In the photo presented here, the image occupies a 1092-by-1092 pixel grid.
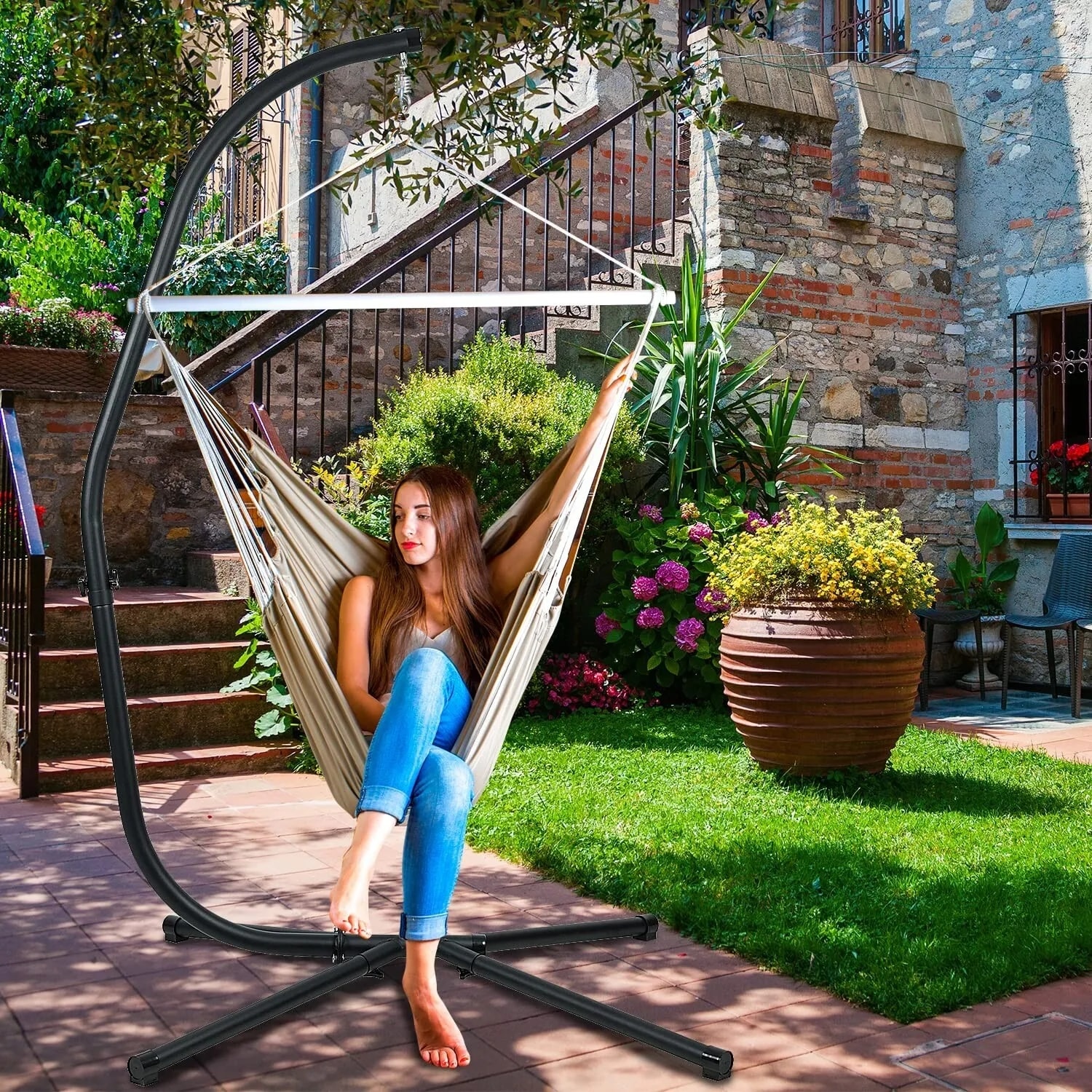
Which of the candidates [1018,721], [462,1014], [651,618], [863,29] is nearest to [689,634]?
[651,618]

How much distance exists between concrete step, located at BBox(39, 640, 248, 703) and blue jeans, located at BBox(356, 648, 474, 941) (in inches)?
109

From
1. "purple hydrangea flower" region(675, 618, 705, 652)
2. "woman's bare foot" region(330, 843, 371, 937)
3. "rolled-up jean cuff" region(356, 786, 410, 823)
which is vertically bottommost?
"woman's bare foot" region(330, 843, 371, 937)

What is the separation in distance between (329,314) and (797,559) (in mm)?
3289

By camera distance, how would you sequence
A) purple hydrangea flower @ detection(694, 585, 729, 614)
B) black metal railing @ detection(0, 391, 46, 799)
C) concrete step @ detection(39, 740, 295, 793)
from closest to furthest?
black metal railing @ detection(0, 391, 46, 799)
concrete step @ detection(39, 740, 295, 793)
purple hydrangea flower @ detection(694, 585, 729, 614)

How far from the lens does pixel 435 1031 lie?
220 centimetres

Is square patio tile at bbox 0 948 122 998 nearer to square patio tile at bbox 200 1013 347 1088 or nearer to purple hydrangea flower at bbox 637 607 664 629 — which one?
square patio tile at bbox 200 1013 347 1088

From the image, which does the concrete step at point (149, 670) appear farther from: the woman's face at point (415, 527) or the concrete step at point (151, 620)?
the woman's face at point (415, 527)

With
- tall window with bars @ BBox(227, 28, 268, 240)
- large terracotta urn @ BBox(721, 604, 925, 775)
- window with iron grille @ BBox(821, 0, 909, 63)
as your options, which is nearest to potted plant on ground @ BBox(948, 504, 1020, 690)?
large terracotta urn @ BBox(721, 604, 925, 775)

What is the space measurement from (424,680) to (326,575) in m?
0.50

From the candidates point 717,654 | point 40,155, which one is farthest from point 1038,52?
point 40,155

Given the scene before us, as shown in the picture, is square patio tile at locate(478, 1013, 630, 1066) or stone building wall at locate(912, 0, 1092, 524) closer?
square patio tile at locate(478, 1013, 630, 1066)

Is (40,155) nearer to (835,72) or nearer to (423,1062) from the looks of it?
(835,72)

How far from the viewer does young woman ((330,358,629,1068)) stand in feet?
7.30

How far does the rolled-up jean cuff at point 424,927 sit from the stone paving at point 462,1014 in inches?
8.3
